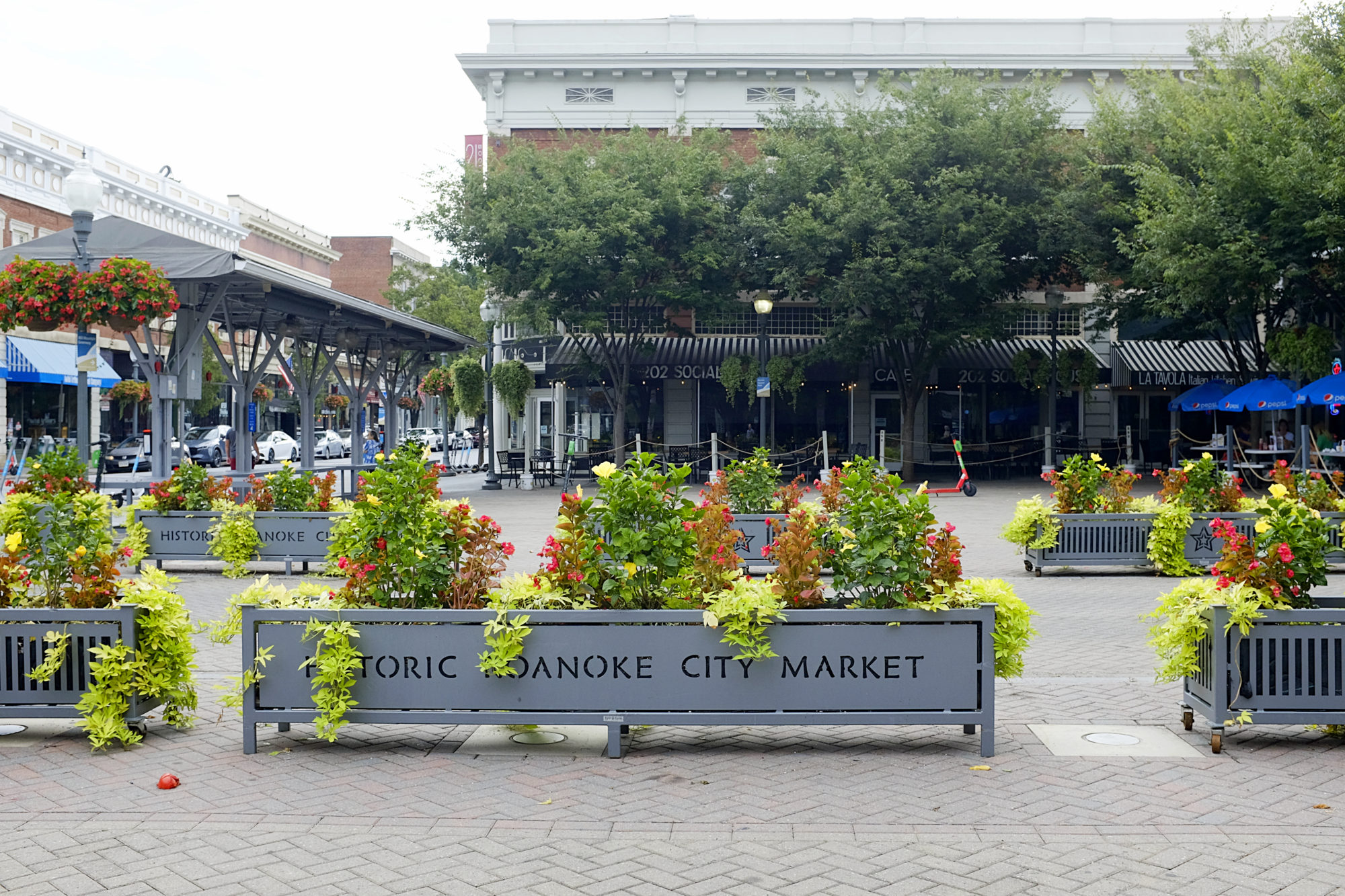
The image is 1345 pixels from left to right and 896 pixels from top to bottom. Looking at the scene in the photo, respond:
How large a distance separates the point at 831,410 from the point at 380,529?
34763 millimetres

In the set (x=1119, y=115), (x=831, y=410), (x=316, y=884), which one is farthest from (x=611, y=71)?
(x=316, y=884)

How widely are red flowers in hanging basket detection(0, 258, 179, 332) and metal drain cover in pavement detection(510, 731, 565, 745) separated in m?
11.3

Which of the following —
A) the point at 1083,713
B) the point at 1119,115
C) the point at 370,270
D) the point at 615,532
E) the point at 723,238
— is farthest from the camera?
the point at 370,270

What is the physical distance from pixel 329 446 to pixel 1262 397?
4310 cm

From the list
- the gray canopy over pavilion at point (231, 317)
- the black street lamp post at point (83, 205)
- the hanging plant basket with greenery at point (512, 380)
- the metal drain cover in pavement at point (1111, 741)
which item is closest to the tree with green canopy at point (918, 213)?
the hanging plant basket with greenery at point (512, 380)

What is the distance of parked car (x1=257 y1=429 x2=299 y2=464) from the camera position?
168 ft

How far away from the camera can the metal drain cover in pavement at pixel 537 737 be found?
7082 mm

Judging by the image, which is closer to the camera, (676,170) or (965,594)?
(965,594)

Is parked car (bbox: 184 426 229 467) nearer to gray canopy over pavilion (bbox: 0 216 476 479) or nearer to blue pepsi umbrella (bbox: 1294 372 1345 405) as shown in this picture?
gray canopy over pavilion (bbox: 0 216 476 479)

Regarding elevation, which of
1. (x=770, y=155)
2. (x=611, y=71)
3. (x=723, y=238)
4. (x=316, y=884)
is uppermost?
(x=611, y=71)

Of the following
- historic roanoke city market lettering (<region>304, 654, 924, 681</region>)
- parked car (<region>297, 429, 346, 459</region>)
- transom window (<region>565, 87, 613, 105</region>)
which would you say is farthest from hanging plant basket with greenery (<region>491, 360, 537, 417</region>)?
historic roanoke city market lettering (<region>304, 654, 924, 681</region>)

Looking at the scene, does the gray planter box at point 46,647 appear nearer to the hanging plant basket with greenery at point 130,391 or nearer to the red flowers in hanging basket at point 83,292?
the red flowers in hanging basket at point 83,292

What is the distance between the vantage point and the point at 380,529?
6965 millimetres

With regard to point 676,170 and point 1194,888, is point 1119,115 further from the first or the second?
point 1194,888
